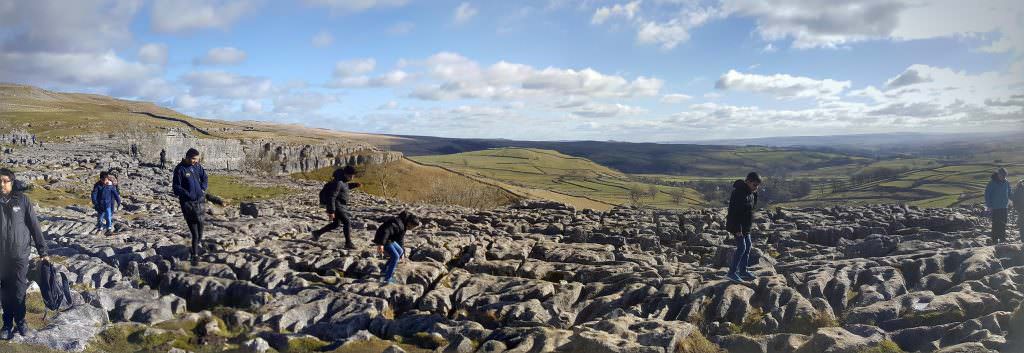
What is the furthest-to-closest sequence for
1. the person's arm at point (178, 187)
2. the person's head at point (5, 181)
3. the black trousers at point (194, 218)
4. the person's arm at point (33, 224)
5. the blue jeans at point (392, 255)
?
1. the black trousers at point (194, 218)
2. the person's arm at point (178, 187)
3. the blue jeans at point (392, 255)
4. the person's arm at point (33, 224)
5. the person's head at point (5, 181)

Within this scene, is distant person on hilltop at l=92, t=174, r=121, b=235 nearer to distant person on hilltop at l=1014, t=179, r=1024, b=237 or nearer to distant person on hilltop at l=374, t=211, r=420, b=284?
distant person on hilltop at l=374, t=211, r=420, b=284

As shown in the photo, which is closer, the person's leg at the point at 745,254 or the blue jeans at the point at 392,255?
the person's leg at the point at 745,254

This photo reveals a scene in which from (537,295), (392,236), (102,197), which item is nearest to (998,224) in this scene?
(537,295)

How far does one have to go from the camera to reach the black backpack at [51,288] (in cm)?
1566

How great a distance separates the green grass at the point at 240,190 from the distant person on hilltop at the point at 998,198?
6344 cm

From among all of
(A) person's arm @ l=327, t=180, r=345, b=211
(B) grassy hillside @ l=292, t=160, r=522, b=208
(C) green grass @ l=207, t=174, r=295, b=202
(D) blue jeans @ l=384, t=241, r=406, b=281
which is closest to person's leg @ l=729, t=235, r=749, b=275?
(D) blue jeans @ l=384, t=241, r=406, b=281

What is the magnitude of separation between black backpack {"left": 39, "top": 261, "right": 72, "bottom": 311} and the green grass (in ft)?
159

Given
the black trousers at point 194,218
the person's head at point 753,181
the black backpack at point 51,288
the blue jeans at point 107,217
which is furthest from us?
the blue jeans at point 107,217

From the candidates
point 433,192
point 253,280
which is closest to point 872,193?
point 433,192

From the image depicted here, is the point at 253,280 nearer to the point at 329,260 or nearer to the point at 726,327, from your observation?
the point at 329,260

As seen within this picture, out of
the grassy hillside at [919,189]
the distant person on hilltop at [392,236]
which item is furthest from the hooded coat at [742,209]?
the grassy hillside at [919,189]

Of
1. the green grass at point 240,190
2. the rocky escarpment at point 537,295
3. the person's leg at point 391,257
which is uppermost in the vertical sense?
the person's leg at point 391,257

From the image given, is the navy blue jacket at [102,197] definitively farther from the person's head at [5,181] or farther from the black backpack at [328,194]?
the person's head at [5,181]

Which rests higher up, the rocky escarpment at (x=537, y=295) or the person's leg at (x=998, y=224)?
the person's leg at (x=998, y=224)
